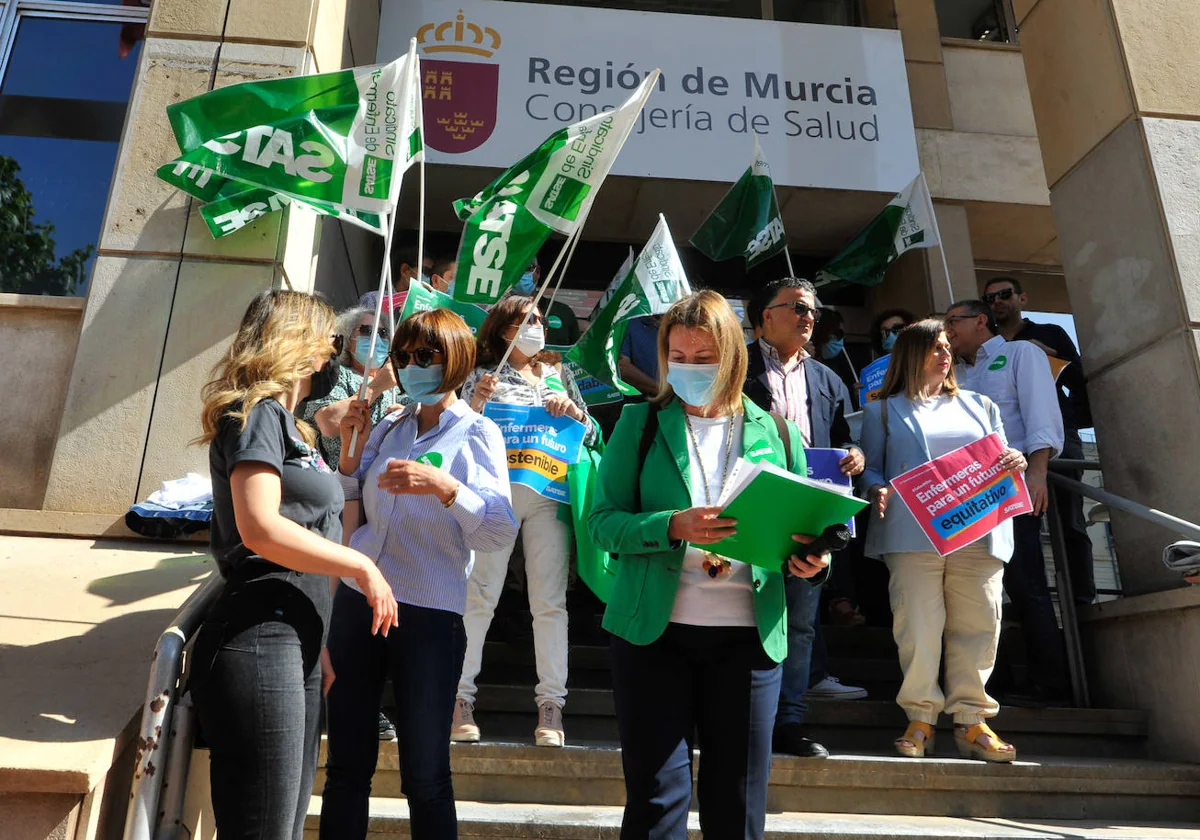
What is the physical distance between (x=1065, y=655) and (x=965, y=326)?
6.28ft

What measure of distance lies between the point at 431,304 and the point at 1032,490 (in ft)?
10.5

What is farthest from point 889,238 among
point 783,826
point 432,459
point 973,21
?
point 432,459

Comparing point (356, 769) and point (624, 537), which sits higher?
point (624, 537)

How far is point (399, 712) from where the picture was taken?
9.31 feet

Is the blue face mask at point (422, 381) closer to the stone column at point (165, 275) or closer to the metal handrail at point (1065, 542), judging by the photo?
the stone column at point (165, 275)

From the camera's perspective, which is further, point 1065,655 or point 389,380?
point 1065,655

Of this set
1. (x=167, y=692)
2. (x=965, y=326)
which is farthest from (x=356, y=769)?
(x=965, y=326)

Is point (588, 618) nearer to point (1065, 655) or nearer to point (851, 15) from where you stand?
point (1065, 655)

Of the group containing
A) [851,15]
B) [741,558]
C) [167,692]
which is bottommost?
[167,692]

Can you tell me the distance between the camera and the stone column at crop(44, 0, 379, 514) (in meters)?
5.43

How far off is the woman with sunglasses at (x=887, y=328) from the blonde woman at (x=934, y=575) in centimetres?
210

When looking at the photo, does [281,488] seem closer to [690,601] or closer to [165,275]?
[690,601]

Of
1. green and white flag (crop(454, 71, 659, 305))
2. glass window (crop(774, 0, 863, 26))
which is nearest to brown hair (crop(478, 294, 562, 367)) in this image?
green and white flag (crop(454, 71, 659, 305))

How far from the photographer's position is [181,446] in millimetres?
5426
